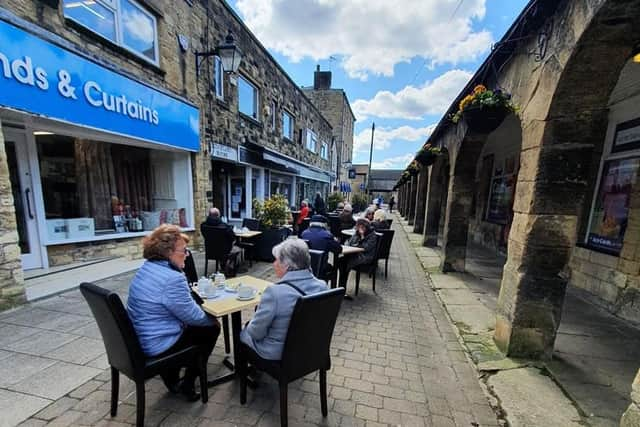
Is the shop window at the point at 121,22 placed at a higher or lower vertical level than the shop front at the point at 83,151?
higher

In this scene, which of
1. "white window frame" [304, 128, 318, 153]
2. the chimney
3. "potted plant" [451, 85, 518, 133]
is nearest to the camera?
"potted plant" [451, 85, 518, 133]

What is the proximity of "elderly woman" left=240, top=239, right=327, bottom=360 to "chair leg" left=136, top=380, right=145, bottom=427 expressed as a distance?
613 mm

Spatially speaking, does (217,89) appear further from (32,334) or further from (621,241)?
(621,241)

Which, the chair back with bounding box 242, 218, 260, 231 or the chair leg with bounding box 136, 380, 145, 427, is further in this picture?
→ the chair back with bounding box 242, 218, 260, 231

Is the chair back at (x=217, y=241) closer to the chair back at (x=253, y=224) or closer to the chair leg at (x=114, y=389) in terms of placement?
the chair back at (x=253, y=224)

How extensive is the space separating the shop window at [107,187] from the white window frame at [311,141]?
8839 millimetres

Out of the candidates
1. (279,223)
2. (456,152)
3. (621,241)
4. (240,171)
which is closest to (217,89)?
(240,171)

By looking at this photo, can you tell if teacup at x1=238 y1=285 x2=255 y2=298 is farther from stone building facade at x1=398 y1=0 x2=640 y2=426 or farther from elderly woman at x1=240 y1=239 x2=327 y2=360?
stone building facade at x1=398 y1=0 x2=640 y2=426

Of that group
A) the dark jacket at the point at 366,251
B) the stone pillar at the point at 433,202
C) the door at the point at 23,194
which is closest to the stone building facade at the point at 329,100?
the stone pillar at the point at 433,202

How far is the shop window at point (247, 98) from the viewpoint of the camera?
7523 mm

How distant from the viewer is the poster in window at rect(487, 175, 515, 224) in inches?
258

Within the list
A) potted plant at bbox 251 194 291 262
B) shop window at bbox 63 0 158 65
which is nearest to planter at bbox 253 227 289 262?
potted plant at bbox 251 194 291 262

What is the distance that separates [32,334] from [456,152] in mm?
6104

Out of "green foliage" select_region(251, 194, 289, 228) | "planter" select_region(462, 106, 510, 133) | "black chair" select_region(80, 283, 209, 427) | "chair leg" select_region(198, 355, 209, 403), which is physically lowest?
"chair leg" select_region(198, 355, 209, 403)
